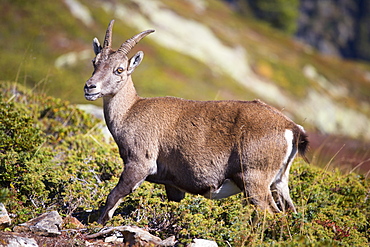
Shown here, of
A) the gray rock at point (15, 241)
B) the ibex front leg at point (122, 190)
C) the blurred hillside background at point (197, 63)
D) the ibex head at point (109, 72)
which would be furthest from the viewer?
the blurred hillside background at point (197, 63)

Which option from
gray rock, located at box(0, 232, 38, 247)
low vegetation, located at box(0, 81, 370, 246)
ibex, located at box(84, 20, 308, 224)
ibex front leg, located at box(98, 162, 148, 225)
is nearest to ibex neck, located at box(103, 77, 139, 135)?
ibex, located at box(84, 20, 308, 224)

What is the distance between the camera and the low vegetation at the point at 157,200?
7262 millimetres

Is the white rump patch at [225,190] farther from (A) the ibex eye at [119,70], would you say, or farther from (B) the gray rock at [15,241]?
(B) the gray rock at [15,241]

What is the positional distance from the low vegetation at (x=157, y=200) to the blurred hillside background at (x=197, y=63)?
2230mm

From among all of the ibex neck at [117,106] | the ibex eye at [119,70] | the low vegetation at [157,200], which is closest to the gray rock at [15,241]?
the low vegetation at [157,200]

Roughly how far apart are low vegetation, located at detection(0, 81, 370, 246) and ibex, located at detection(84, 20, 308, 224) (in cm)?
41

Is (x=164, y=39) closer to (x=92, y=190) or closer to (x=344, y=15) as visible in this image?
(x=92, y=190)

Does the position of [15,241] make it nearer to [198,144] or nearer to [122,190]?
[122,190]

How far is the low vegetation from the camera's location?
7.26 m

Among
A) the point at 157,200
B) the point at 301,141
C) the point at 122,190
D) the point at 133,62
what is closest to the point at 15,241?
the point at 122,190

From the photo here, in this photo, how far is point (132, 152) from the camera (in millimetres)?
8055

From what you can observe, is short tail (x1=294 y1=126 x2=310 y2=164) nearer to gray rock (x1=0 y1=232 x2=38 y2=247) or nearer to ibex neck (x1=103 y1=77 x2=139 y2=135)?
ibex neck (x1=103 y1=77 x2=139 y2=135)

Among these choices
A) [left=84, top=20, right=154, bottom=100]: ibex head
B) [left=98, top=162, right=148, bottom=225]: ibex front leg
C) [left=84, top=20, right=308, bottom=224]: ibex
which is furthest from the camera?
[left=84, top=20, right=154, bottom=100]: ibex head

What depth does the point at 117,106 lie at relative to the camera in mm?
8609
